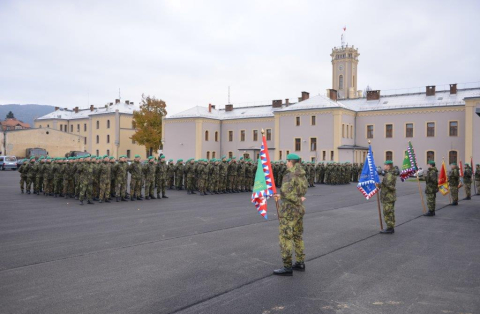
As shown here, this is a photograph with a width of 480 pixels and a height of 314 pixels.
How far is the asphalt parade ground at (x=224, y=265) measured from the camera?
207 inches

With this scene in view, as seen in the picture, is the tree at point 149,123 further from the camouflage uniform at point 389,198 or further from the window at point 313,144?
the camouflage uniform at point 389,198

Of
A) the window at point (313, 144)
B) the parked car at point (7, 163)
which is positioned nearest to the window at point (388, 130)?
the window at point (313, 144)

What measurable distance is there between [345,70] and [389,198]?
75319 mm

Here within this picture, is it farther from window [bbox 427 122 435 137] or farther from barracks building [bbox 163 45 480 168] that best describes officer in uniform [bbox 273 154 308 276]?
window [bbox 427 122 435 137]

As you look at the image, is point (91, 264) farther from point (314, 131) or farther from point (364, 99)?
point (364, 99)

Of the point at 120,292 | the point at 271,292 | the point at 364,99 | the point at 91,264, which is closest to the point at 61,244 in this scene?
the point at 91,264

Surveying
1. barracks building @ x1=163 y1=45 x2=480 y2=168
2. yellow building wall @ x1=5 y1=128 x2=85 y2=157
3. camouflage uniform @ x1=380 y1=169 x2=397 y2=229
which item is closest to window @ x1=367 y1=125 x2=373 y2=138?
barracks building @ x1=163 y1=45 x2=480 y2=168

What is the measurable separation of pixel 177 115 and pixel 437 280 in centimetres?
5472

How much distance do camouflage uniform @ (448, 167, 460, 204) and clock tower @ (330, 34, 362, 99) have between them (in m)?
63.9

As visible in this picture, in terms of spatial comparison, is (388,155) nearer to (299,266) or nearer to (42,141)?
(299,266)

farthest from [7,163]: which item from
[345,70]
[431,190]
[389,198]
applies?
[345,70]

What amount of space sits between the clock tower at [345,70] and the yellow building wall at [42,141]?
5100cm

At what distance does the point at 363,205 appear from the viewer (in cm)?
1662

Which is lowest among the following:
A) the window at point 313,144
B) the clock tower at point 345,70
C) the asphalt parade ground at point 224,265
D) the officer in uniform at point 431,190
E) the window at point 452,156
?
the asphalt parade ground at point 224,265
